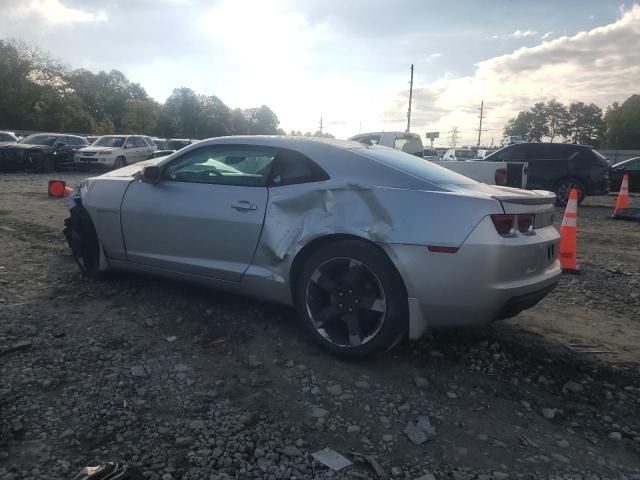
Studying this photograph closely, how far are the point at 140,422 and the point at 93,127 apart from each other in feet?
187

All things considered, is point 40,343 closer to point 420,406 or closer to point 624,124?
point 420,406

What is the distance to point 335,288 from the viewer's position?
3.24 metres

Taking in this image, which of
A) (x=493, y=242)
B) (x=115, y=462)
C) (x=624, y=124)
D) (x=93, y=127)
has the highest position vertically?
(x=624, y=124)

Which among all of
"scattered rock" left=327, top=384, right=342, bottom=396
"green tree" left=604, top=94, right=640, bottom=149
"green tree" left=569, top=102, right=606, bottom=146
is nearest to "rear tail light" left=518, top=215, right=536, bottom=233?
"scattered rock" left=327, top=384, right=342, bottom=396

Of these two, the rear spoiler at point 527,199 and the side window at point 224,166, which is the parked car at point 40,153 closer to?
the side window at point 224,166

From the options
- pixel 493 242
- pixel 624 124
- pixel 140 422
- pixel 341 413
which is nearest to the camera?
pixel 140 422

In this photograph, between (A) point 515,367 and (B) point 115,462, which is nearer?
(B) point 115,462

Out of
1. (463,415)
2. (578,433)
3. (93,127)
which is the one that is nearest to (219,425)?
(463,415)

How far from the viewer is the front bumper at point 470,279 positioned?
289 centimetres

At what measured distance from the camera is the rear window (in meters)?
15.1

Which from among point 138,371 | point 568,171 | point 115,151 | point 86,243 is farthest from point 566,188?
point 115,151

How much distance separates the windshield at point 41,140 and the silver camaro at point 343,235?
62.9 ft

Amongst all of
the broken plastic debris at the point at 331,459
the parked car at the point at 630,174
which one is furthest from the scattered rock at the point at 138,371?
the parked car at the point at 630,174

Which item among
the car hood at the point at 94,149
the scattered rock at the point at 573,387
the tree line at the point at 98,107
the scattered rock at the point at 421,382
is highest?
the tree line at the point at 98,107
